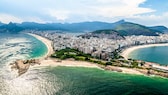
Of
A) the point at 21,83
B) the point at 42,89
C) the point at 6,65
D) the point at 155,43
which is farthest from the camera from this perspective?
the point at 155,43

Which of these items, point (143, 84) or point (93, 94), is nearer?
point (93, 94)

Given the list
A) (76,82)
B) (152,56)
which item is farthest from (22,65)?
(152,56)

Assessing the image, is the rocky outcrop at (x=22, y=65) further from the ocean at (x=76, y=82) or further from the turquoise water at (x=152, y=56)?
the turquoise water at (x=152, y=56)

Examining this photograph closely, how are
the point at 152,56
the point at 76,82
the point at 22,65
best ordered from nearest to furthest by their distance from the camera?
the point at 76,82, the point at 22,65, the point at 152,56

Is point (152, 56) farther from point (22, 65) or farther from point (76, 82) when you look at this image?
point (22, 65)

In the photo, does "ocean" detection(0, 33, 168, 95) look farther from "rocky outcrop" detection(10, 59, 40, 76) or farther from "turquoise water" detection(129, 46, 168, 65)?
"turquoise water" detection(129, 46, 168, 65)

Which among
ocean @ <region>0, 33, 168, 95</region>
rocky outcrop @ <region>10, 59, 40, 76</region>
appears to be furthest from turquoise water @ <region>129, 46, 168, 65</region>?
rocky outcrop @ <region>10, 59, 40, 76</region>

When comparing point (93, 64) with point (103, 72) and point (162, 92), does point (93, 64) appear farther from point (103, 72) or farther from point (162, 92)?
point (162, 92)

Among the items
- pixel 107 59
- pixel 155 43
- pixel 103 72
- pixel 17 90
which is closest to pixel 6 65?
pixel 17 90

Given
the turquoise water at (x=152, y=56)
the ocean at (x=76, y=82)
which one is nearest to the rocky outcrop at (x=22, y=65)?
the ocean at (x=76, y=82)
